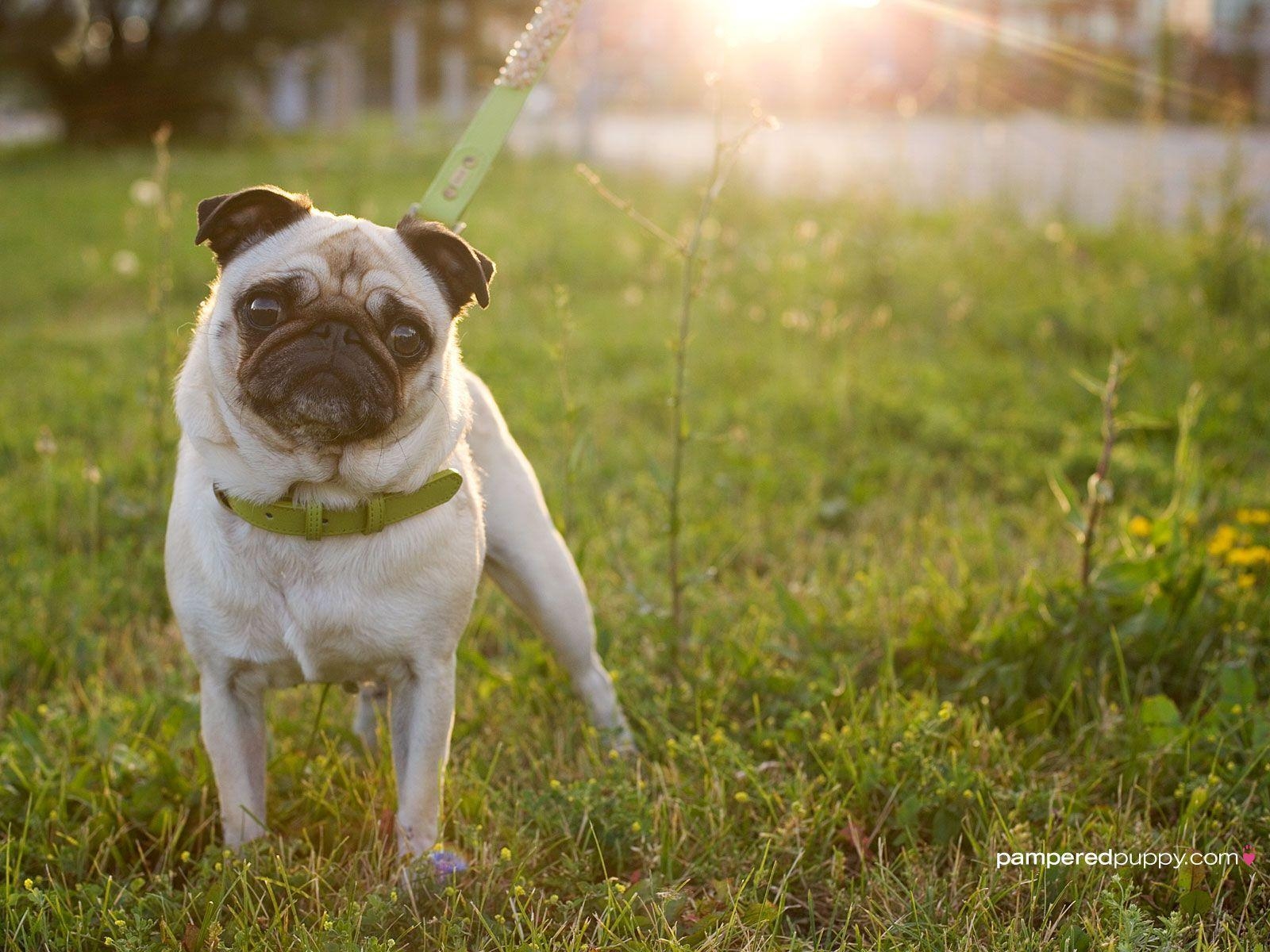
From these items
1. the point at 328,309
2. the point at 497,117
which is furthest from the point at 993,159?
the point at 328,309

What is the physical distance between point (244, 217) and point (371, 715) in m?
1.37

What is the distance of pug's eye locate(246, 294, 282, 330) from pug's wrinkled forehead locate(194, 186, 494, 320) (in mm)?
40

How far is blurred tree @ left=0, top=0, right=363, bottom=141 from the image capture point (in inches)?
655

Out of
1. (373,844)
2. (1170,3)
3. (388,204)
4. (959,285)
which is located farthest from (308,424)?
(1170,3)

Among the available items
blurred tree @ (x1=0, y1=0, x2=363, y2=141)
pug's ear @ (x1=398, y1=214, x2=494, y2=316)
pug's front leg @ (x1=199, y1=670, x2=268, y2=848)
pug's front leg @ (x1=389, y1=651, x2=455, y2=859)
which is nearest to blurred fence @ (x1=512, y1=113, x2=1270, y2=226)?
blurred tree @ (x1=0, y1=0, x2=363, y2=141)

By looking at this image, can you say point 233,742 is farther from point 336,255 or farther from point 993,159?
point 993,159

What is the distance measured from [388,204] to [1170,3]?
13.7 meters

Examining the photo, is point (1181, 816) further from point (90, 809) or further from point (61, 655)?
point (61, 655)

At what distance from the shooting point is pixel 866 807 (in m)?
2.64

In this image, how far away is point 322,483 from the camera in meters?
2.38

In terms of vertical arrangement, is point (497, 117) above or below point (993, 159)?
above

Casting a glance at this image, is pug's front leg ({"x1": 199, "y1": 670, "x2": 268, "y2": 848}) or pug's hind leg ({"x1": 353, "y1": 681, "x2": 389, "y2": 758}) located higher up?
pug's front leg ({"x1": 199, "y1": 670, "x2": 268, "y2": 848})

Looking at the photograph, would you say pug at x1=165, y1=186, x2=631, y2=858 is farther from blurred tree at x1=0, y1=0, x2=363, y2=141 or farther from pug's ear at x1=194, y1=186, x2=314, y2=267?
blurred tree at x1=0, y1=0, x2=363, y2=141

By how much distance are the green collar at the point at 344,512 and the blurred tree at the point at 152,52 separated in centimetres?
1621
